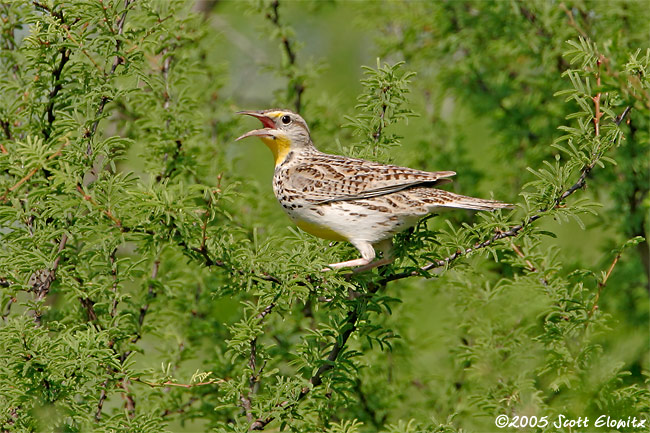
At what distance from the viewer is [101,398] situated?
479 cm

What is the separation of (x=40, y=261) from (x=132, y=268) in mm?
622

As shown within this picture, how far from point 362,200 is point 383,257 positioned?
0.56m

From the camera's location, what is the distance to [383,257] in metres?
5.15

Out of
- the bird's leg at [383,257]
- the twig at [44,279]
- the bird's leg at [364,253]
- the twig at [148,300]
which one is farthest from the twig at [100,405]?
the bird's leg at [383,257]

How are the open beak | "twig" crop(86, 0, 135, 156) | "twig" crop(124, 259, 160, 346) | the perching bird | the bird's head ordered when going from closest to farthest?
"twig" crop(86, 0, 135, 156)
the perching bird
"twig" crop(124, 259, 160, 346)
the open beak
the bird's head

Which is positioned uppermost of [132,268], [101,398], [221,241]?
[221,241]

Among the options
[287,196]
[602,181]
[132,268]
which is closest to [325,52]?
[602,181]

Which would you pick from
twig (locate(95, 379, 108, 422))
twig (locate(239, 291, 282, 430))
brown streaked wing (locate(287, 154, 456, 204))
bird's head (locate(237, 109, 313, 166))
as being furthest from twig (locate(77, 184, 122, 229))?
bird's head (locate(237, 109, 313, 166))

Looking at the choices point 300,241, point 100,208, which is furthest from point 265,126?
point 100,208

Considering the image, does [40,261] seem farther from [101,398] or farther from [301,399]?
[301,399]

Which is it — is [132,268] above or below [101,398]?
above

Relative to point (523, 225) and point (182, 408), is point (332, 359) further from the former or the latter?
point (182, 408)

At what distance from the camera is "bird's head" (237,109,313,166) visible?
21.2 ft

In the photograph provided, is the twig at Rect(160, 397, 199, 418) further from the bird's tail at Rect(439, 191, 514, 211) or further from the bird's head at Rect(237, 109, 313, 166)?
the bird's tail at Rect(439, 191, 514, 211)
